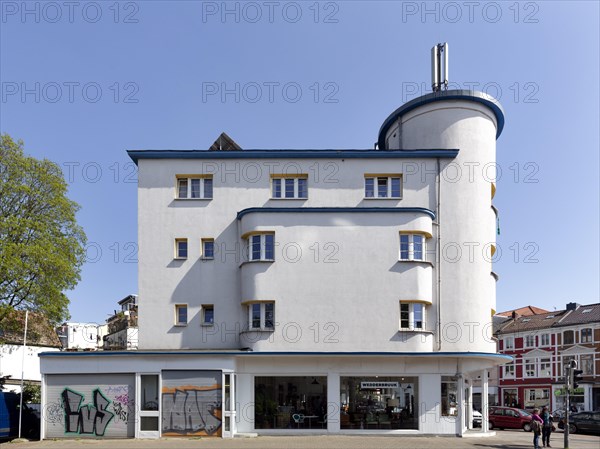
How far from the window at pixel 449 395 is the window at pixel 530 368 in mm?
46177

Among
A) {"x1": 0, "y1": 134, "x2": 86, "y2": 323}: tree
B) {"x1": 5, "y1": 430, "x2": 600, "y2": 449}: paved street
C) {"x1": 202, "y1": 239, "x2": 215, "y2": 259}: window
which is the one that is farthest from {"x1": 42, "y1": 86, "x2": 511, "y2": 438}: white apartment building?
{"x1": 0, "y1": 134, "x2": 86, "y2": 323}: tree

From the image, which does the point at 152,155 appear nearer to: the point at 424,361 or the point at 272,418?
the point at 272,418

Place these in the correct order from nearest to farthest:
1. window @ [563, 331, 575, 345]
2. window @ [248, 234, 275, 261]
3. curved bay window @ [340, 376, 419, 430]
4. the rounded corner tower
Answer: curved bay window @ [340, 376, 419, 430]
window @ [248, 234, 275, 261]
the rounded corner tower
window @ [563, 331, 575, 345]

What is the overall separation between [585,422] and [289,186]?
2594 cm

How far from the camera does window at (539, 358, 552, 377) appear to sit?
67750 millimetres

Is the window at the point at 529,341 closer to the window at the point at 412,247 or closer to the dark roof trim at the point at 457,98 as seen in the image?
the dark roof trim at the point at 457,98

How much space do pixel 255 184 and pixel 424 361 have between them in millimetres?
12254

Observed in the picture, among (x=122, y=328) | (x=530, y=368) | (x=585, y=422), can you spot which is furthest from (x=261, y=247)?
(x=530, y=368)

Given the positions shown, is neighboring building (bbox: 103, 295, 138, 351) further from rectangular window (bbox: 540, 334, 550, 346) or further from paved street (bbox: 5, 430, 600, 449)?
rectangular window (bbox: 540, 334, 550, 346)

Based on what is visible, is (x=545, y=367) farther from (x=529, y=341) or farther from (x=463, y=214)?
(x=463, y=214)

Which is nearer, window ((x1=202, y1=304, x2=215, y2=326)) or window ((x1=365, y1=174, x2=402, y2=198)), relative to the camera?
window ((x1=202, y1=304, x2=215, y2=326))

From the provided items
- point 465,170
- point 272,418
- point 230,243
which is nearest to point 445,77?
point 465,170

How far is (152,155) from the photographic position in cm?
3130

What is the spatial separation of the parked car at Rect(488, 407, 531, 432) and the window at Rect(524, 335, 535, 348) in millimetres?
33641
